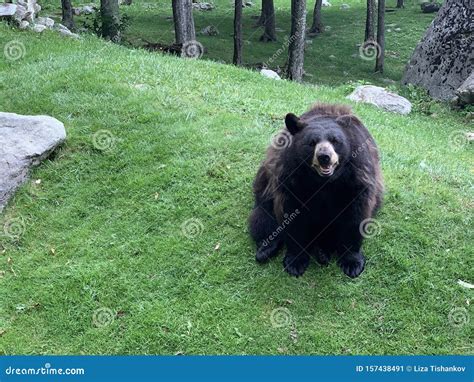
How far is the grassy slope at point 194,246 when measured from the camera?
541 cm

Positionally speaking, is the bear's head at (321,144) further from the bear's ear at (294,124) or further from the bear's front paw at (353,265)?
the bear's front paw at (353,265)

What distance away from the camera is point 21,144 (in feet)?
25.9

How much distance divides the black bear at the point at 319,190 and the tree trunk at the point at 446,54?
8.57 meters

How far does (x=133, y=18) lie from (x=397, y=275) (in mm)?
22389

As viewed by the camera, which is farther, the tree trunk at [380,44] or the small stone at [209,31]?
the small stone at [209,31]

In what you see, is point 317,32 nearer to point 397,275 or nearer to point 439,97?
point 439,97

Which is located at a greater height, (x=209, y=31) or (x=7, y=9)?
(x=7, y=9)

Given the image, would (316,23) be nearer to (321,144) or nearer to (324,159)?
(321,144)

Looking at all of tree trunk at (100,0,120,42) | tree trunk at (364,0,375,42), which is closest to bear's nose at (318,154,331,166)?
tree trunk at (100,0,120,42)

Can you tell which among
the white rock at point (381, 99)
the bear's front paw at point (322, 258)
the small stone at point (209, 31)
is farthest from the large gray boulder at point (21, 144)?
the small stone at point (209, 31)

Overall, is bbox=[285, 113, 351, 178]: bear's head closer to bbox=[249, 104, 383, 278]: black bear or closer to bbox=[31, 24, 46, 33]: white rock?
bbox=[249, 104, 383, 278]: black bear

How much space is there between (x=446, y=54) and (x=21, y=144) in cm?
1017

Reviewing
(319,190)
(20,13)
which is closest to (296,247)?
(319,190)

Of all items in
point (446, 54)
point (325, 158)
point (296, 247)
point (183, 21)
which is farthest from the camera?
point (183, 21)
